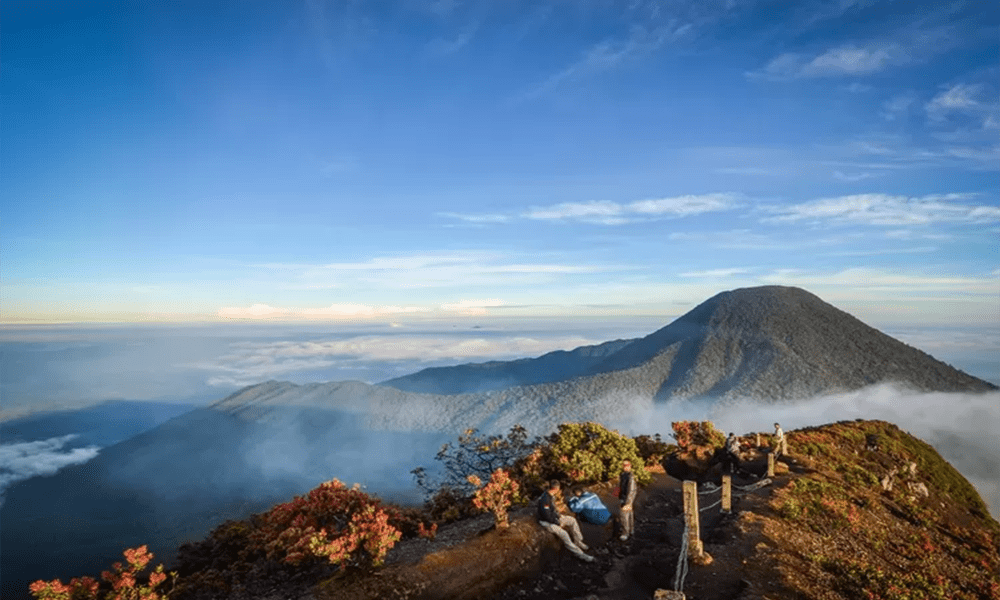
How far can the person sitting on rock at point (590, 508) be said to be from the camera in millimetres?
16344

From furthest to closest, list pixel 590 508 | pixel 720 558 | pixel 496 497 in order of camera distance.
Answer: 1. pixel 590 508
2. pixel 496 497
3. pixel 720 558

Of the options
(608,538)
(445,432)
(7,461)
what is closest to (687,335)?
(445,432)

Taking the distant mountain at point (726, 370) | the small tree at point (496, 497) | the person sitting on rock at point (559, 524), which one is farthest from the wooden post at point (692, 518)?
the distant mountain at point (726, 370)

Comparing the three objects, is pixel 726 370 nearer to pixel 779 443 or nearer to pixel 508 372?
pixel 779 443

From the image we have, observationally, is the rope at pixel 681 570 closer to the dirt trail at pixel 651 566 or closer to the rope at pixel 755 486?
the dirt trail at pixel 651 566

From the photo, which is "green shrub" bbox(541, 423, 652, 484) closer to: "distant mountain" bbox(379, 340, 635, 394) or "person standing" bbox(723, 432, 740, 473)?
"person standing" bbox(723, 432, 740, 473)

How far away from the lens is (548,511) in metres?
14.7

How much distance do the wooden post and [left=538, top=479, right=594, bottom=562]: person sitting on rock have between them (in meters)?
2.94

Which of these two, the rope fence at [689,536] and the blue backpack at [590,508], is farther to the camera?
the blue backpack at [590,508]

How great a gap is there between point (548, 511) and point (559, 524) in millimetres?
462

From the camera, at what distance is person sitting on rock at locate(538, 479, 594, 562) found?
14258 mm

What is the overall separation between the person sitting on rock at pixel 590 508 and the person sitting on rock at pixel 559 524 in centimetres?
152

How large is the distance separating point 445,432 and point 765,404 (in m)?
64.2

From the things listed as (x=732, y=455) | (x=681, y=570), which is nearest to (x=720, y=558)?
(x=681, y=570)
